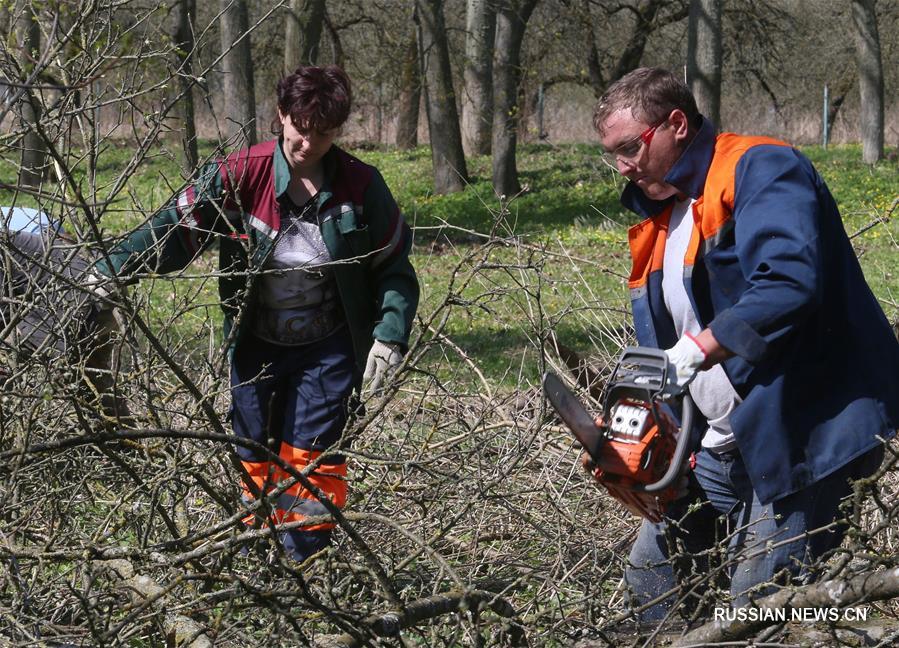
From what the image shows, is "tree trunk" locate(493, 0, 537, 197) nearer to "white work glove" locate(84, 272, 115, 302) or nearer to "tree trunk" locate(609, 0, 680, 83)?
"tree trunk" locate(609, 0, 680, 83)

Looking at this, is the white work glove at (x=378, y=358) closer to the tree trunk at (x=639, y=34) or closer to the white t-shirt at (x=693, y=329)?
the white t-shirt at (x=693, y=329)

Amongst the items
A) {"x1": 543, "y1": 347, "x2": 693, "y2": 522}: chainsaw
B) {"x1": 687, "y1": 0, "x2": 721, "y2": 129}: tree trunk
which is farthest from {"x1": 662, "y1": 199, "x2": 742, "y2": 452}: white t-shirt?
{"x1": 687, "y1": 0, "x2": 721, "y2": 129}: tree trunk

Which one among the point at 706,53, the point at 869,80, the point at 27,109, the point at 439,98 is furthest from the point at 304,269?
the point at 869,80

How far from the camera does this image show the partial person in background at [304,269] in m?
3.47

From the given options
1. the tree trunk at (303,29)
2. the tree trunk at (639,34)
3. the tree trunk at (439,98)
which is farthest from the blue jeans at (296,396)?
the tree trunk at (639,34)

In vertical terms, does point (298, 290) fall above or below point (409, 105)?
above

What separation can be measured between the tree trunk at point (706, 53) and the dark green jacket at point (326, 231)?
1066 cm

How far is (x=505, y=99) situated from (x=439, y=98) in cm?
93

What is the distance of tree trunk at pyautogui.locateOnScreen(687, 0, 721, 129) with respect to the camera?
13.6 metres

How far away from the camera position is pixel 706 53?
13.8 m

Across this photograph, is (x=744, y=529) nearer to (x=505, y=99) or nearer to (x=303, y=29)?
(x=303, y=29)

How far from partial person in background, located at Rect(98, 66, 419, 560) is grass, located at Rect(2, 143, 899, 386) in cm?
51

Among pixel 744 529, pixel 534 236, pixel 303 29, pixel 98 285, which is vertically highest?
pixel 98 285

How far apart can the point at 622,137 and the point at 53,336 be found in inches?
68.8
